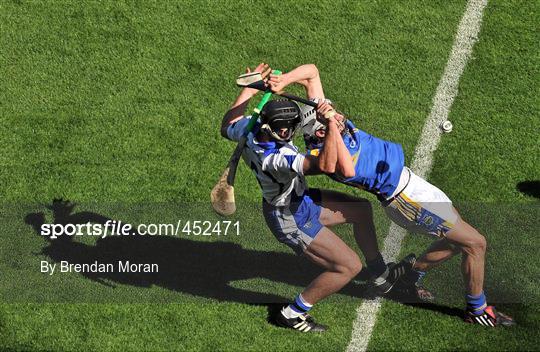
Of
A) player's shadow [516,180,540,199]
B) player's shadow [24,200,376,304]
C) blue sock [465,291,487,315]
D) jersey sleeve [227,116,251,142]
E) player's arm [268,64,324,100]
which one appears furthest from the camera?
player's shadow [516,180,540,199]

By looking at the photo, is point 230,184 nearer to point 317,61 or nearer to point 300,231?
point 300,231

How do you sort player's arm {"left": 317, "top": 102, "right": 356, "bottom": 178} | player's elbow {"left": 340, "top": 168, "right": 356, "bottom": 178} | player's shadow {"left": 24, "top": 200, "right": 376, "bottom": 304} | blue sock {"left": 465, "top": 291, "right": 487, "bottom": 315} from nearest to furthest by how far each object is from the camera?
A: player's arm {"left": 317, "top": 102, "right": 356, "bottom": 178} → player's elbow {"left": 340, "top": 168, "right": 356, "bottom": 178} → blue sock {"left": 465, "top": 291, "right": 487, "bottom": 315} → player's shadow {"left": 24, "top": 200, "right": 376, "bottom": 304}

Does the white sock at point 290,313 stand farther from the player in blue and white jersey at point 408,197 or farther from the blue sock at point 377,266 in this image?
the player in blue and white jersey at point 408,197

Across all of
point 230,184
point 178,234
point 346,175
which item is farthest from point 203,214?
point 346,175

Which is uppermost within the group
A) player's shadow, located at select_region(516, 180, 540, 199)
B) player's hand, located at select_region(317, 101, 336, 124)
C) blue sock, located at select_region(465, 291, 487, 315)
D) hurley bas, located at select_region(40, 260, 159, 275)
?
player's hand, located at select_region(317, 101, 336, 124)

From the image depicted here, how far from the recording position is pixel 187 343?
11.3 meters

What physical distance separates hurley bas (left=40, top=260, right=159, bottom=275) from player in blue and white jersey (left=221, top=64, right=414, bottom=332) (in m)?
1.76

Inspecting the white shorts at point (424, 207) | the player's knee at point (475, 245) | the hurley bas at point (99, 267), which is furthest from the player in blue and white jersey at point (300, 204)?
the hurley bas at point (99, 267)

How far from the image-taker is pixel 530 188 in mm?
12906

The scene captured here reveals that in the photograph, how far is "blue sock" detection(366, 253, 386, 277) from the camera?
11.8 metres

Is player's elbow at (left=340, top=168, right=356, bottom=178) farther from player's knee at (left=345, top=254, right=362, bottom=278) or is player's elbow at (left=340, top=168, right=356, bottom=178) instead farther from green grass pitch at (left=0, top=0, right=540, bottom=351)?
green grass pitch at (left=0, top=0, right=540, bottom=351)

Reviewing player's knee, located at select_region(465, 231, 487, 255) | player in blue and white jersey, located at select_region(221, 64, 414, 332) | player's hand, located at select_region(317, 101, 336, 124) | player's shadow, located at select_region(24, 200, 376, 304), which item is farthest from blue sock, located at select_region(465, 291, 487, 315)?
player's hand, located at select_region(317, 101, 336, 124)

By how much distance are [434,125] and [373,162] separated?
10.1 ft

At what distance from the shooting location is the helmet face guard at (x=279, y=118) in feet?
33.8
